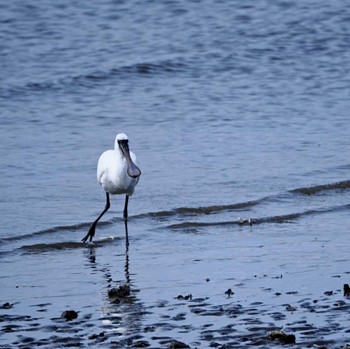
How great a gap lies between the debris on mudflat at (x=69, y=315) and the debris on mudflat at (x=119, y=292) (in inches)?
29.1

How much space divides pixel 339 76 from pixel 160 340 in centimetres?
1506

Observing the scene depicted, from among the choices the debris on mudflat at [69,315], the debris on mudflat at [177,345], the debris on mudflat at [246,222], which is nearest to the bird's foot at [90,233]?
the debris on mudflat at [246,222]

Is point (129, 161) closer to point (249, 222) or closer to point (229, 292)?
point (249, 222)

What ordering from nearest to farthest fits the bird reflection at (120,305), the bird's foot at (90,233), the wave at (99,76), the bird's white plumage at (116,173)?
the bird reflection at (120,305) < the bird's foot at (90,233) < the bird's white plumage at (116,173) < the wave at (99,76)

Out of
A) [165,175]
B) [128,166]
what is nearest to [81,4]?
[165,175]

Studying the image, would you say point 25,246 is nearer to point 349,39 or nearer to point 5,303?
point 5,303

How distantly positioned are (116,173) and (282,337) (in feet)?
16.7

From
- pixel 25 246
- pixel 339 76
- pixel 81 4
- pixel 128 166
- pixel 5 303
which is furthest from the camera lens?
pixel 81 4

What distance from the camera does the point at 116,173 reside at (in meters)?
12.1

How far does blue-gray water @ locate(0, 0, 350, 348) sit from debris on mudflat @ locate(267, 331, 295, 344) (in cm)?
29

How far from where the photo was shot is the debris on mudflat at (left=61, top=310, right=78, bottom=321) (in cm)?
805

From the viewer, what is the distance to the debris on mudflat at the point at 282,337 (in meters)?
7.33

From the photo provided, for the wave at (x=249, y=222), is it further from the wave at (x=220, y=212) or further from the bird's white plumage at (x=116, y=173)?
the bird's white plumage at (x=116, y=173)

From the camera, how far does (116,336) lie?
7.61 metres
